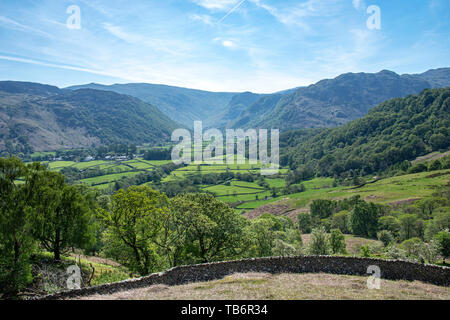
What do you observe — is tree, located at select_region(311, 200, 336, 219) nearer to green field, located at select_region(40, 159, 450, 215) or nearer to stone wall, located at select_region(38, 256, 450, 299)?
green field, located at select_region(40, 159, 450, 215)

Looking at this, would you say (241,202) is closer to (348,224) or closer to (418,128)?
(348,224)

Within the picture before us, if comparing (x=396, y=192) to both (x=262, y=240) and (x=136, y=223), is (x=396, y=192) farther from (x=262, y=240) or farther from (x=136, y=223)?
(x=136, y=223)

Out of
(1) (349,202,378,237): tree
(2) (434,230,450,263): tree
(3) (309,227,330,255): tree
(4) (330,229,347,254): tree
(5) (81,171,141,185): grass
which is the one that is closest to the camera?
(2) (434,230,450,263): tree

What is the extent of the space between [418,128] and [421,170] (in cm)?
7552

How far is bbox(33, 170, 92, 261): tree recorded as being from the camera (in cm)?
2550

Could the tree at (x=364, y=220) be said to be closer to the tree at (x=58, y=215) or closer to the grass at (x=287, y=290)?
the grass at (x=287, y=290)

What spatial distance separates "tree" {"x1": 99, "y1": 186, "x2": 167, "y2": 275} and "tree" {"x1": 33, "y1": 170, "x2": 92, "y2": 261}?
10.3ft

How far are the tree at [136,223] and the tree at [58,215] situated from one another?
313cm

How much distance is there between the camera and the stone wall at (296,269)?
1972 centimetres

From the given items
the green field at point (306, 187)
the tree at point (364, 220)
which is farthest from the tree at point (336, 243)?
the green field at point (306, 187)

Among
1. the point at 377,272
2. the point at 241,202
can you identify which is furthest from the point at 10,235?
the point at 241,202

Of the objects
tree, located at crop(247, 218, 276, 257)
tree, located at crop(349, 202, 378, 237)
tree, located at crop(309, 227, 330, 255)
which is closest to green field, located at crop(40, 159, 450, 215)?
tree, located at crop(349, 202, 378, 237)

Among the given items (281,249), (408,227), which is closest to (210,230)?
(281,249)

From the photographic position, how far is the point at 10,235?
22.8m
